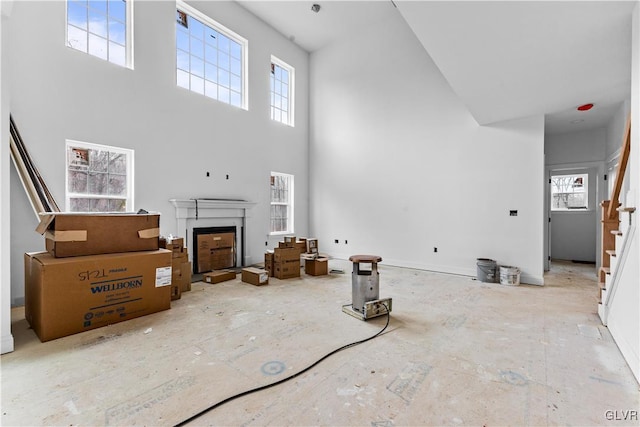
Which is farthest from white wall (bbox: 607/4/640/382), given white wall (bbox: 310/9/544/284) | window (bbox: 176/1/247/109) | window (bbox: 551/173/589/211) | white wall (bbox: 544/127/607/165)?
window (bbox: 176/1/247/109)

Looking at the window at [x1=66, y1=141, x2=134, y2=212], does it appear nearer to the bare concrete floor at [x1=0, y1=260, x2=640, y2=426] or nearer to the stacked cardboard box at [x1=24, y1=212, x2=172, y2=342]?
the stacked cardboard box at [x1=24, y1=212, x2=172, y2=342]

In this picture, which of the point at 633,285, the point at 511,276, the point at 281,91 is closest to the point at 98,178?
the point at 281,91

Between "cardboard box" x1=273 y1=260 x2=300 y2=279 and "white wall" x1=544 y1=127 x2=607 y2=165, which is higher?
"white wall" x1=544 y1=127 x2=607 y2=165

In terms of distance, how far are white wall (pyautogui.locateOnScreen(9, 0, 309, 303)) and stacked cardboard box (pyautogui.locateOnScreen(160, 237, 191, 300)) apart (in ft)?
3.20

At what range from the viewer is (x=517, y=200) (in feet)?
15.4

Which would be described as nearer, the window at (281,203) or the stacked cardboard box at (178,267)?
the stacked cardboard box at (178,267)

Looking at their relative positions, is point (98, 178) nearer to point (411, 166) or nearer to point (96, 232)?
point (96, 232)

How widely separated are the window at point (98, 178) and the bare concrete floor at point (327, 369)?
157 cm

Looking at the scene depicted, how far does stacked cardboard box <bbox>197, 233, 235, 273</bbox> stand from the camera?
16.7 ft

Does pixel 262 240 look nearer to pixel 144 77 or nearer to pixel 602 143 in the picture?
pixel 144 77

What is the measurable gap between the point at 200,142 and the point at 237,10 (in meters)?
2.83

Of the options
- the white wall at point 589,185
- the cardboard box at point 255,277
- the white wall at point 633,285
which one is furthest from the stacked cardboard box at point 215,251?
the white wall at point 589,185

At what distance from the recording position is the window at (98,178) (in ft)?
12.6

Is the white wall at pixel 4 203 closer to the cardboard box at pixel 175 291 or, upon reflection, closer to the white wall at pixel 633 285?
the cardboard box at pixel 175 291
